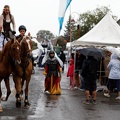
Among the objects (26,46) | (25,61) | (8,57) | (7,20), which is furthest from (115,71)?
(8,57)

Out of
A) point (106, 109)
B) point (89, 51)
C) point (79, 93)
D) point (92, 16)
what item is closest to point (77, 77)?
point (79, 93)

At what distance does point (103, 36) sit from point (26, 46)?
6728 millimetres

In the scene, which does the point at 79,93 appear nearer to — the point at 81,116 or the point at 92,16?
the point at 81,116

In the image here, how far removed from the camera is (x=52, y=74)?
14.9 meters

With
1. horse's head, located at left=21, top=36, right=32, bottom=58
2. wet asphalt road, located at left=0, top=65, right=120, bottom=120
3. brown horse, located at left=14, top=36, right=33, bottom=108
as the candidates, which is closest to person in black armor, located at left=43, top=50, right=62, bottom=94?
wet asphalt road, located at left=0, top=65, right=120, bottom=120

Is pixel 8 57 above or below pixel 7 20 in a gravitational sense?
below

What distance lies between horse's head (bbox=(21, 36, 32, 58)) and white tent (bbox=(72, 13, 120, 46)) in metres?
5.64

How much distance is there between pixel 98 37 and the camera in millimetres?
16328

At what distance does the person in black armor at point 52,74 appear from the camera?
48.3 feet

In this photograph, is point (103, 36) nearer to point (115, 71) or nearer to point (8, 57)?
point (115, 71)

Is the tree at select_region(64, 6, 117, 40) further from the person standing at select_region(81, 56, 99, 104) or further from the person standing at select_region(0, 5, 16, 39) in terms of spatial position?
the person standing at select_region(0, 5, 16, 39)

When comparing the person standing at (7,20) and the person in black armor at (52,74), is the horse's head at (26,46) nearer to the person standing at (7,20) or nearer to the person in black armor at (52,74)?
the person standing at (7,20)

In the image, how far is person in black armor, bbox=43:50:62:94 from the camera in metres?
14.7

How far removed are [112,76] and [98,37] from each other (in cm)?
280
